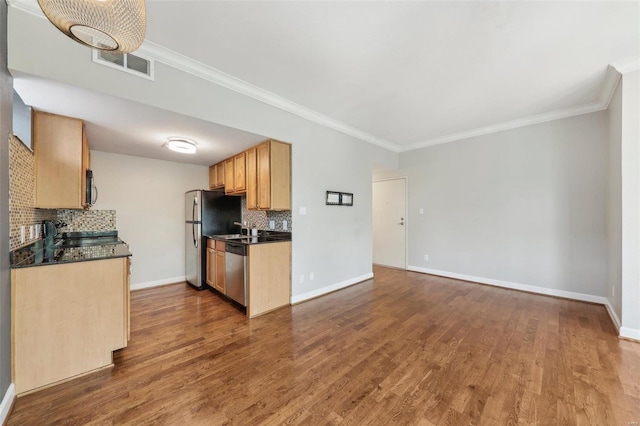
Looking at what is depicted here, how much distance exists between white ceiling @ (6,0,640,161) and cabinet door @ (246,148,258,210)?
396mm

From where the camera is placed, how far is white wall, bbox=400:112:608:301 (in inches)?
134

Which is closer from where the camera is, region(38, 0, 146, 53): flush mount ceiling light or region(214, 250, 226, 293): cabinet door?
region(38, 0, 146, 53): flush mount ceiling light

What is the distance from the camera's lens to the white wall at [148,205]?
3838mm

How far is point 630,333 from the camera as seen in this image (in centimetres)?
243

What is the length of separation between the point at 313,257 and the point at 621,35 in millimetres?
3860

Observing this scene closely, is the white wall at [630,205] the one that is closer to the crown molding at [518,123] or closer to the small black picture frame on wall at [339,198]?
the crown molding at [518,123]

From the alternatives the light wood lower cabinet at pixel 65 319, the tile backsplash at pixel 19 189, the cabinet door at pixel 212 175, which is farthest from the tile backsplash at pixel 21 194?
the cabinet door at pixel 212 175

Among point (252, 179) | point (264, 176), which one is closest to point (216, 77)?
point (264, 176)

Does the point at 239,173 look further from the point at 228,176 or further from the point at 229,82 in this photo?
the point at 229,82

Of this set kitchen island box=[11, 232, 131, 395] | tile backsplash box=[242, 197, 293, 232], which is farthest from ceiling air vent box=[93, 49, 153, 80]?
tile backsplash box=[242, 197, 293, 232]

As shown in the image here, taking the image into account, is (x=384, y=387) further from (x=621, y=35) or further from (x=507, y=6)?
(x=621, y=35)

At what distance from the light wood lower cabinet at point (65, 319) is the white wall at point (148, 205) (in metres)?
2.34

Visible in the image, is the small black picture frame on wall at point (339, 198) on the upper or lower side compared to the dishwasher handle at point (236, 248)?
upper

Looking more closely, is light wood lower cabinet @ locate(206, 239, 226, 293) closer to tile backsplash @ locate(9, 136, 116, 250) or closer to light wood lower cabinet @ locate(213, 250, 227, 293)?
light wood lower cabinet @ locate(213, 250, 227, 293)
